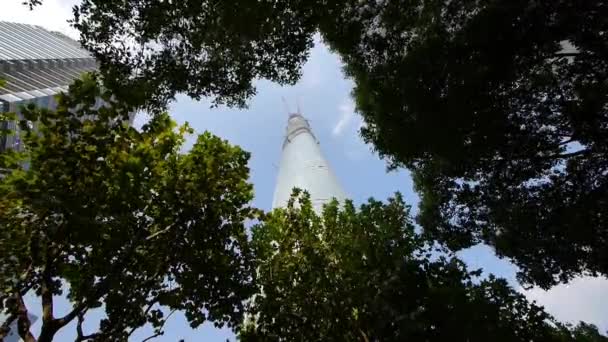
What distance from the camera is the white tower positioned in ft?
132

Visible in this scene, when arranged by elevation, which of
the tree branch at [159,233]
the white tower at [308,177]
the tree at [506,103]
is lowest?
the tree branch at [159,233]

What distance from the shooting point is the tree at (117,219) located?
306 inches

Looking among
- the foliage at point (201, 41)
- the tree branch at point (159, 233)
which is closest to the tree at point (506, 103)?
the foliage at point (201, 41)

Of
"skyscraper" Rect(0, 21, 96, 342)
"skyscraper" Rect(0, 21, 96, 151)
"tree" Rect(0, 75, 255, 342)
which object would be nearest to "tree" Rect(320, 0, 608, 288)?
"tree" Rect(0, 75, 255, 342)

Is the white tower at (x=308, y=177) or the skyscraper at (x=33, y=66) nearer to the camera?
the skyscraper at (x=33, y=66)

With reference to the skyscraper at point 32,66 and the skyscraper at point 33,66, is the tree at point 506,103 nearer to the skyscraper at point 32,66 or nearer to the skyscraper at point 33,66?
the skyscraper at point 33,66

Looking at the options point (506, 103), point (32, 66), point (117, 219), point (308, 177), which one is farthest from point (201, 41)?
point (32, 66)

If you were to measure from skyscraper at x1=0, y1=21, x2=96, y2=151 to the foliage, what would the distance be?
74.5ft

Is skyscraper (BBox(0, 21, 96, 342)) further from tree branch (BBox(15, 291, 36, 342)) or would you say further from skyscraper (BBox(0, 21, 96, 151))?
tree branch (BBox(15, 291, 36, 342))

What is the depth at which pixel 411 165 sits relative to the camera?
13.4 metres

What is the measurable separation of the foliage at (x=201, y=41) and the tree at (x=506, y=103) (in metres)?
1.31

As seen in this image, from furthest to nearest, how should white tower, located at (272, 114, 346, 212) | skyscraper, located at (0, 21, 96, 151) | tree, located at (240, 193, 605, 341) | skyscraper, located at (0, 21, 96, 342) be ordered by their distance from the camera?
white tower, located at (272, 114, 346, 212)
skyscraper, located at (0, 21, 96, 151)
skyscraper, located at (0, 21, 96, 342)
tree, located at (240, 193, 605, 341)

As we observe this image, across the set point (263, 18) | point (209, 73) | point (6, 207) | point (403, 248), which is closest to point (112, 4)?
point (209, 73)

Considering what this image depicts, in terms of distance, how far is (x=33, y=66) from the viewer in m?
46.8
